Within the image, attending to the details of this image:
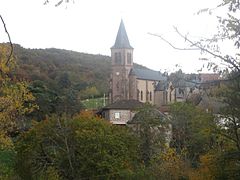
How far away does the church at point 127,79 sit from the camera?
74.9 m

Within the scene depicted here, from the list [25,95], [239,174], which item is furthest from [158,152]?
[239,174]

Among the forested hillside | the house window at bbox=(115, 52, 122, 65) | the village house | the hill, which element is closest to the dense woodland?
the hill

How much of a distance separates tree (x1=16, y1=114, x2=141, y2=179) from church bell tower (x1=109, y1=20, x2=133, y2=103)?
161 ft

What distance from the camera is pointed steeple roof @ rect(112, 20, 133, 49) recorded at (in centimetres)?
7662

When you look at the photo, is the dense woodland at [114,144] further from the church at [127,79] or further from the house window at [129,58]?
the house window at [129,58]

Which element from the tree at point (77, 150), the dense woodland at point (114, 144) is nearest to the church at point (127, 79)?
the dense woodland at point (114, 144)

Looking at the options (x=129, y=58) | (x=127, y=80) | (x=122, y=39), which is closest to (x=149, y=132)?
(x=127, y=80)

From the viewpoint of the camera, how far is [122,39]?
7688 centimetres

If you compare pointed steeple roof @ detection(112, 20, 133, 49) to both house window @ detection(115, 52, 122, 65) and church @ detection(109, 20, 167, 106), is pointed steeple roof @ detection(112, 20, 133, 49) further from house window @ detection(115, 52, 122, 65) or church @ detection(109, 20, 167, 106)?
house window @ detection(115, 52, 122, 65)

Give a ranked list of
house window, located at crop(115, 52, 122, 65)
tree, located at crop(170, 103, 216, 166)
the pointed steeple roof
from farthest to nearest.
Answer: the pointed steeple roof
house window, located at crop(115, 52, 122, 65)
tree, located at crop(170, 103, 216, 166)

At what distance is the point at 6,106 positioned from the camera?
2498 cm

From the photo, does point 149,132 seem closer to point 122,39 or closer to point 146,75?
point 122,39

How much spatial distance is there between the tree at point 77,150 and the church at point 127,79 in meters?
48.9

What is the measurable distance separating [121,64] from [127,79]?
2.49 m
